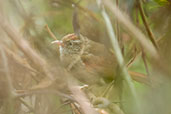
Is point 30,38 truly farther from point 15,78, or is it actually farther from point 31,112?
point 31,112

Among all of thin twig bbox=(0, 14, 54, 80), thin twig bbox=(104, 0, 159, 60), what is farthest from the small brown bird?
thin twig bbox=(104, 0, 159, 60)

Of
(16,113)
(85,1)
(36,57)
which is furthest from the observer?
(85,1)

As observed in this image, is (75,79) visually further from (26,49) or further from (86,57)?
(86,57)

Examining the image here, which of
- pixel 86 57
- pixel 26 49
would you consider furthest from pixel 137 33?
pixel 86 57

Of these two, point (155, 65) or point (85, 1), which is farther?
point (85, 1)

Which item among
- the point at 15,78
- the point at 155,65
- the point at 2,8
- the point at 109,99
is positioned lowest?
the point at 109,99

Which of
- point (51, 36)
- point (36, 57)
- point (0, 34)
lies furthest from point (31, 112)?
point (51, 36)
